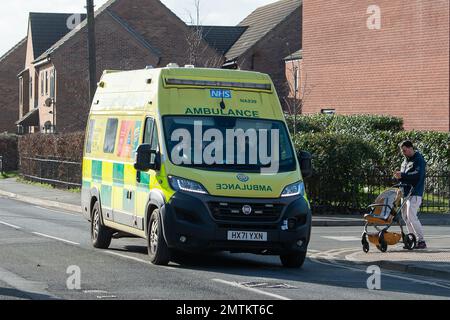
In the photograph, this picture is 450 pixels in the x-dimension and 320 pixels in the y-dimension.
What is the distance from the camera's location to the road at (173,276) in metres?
12.5

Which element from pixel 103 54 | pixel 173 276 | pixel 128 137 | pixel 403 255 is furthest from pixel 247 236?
pixel 103 54

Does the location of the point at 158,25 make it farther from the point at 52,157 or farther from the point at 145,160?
the point at 145,160

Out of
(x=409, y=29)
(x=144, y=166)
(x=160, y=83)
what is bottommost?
(x=144, y=166)

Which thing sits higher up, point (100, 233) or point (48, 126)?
point (48, 126)

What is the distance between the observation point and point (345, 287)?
13.7 m

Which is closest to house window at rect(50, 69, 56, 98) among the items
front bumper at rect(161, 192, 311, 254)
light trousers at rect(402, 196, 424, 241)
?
light trousers at rect(402, 196, 424, 241)

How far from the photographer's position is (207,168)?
15.4 meters

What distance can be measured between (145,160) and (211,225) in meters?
1.39

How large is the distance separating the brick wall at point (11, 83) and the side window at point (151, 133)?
68.5 m

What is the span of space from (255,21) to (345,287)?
6279 cm

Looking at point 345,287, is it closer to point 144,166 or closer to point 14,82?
point 144,166

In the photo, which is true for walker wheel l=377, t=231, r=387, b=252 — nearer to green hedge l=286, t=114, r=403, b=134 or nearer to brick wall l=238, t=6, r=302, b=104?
green hedge l=286, t=114, r=403, b=134

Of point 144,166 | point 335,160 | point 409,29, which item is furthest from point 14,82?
point 144,166

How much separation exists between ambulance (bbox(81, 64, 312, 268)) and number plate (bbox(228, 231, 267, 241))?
0.02 m
